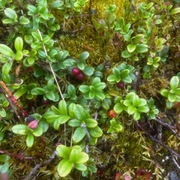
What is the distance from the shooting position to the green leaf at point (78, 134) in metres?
1.84

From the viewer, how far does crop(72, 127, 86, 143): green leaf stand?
6.03 feet

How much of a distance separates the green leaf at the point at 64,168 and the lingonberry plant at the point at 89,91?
0.53 ft

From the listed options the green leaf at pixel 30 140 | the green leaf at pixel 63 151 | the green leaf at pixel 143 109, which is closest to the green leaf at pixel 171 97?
the green leaf at pixel 143 109

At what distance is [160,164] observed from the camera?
7.15 ft

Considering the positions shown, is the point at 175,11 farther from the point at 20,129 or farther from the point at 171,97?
the point at 20,129

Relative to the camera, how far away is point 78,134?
1.85m

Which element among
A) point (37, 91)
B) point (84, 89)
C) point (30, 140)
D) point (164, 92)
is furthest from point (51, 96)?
point (164, 92)

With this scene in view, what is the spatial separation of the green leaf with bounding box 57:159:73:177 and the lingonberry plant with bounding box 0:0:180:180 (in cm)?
16

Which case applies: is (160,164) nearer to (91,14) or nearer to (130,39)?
(130,39)

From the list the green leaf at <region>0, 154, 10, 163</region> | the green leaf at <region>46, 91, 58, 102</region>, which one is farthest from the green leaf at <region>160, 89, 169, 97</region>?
the green leaf at <region>0, 154, 10, 163</region>

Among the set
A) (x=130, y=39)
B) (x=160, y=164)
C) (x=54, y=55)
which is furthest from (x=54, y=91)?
(x=160, y=164)

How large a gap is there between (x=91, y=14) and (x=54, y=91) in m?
0.74

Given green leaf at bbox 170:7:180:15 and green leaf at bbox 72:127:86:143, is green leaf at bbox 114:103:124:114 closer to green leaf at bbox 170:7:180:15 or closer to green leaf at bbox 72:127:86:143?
green leaf at bbox 72:127:86:143

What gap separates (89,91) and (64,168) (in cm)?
55
